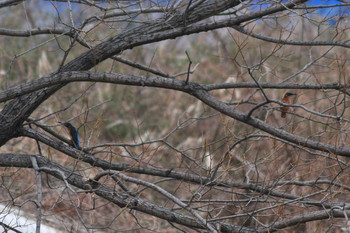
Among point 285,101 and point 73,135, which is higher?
point 285,101

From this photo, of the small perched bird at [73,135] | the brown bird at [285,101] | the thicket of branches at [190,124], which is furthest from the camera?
the small perched bird at [73,135]

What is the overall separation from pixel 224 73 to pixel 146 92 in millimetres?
1501

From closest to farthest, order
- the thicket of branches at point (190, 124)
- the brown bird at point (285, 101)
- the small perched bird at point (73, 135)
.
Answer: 1. the thicket of branches at point (190, 124)
2. the brown bird at point (285, 101)
3. the small perched bird at point (73, 135)

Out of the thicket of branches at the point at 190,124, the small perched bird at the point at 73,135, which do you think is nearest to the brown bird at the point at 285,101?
the thicket of branches at the point at 190,124

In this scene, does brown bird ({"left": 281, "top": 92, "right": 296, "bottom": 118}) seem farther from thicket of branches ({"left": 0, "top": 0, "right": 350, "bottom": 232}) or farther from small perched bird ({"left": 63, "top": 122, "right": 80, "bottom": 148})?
small perched bird ({"left": 63, "top": 122, "right": 80, "bottom": 148})

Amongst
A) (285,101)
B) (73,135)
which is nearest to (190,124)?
(73,135)

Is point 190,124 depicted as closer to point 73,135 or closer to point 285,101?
point 73,135

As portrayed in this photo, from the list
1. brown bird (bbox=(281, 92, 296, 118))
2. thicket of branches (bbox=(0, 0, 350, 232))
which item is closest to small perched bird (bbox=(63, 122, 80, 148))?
thicket of branches (bbox=(0, 0, 350, 232))

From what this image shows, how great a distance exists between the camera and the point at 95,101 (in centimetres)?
1080

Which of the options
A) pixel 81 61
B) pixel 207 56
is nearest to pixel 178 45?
pixel 207 56

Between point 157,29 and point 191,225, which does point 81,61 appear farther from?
point 191,225

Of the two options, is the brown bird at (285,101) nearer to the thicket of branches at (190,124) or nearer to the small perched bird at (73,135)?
the thicket of branches at (190,124)

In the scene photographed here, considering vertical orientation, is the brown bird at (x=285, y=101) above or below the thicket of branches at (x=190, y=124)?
above

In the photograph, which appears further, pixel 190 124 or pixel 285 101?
pixel 285 101
